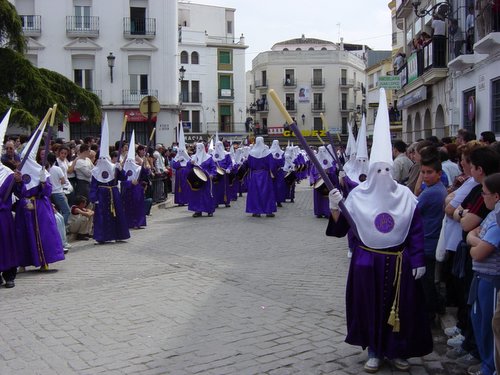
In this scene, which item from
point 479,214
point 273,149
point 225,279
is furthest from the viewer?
point 273,149

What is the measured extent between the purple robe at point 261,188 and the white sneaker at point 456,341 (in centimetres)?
1037

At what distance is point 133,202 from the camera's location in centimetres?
1404

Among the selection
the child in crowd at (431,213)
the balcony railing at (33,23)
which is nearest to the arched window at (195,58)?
the balcony railing at (33,23)

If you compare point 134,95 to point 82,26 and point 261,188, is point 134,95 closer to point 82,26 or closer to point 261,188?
point 82,26

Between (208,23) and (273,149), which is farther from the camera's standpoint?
(208,23)

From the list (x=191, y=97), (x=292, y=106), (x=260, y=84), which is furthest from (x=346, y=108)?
(x=191, y=97)

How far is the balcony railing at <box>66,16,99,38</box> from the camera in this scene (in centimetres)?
3766

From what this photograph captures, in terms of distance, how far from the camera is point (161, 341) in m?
5.88

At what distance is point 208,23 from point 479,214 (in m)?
60.6

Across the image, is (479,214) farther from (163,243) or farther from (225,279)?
(163,243)

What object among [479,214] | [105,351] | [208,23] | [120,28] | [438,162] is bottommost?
[105,351]

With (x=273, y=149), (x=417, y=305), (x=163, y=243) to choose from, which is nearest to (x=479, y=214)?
(x=417, y=305)

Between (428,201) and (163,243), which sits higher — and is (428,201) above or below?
above

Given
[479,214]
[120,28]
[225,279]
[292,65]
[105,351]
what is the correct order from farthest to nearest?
[292,65], [120,28], [225,279], [105,351], [479,214]
